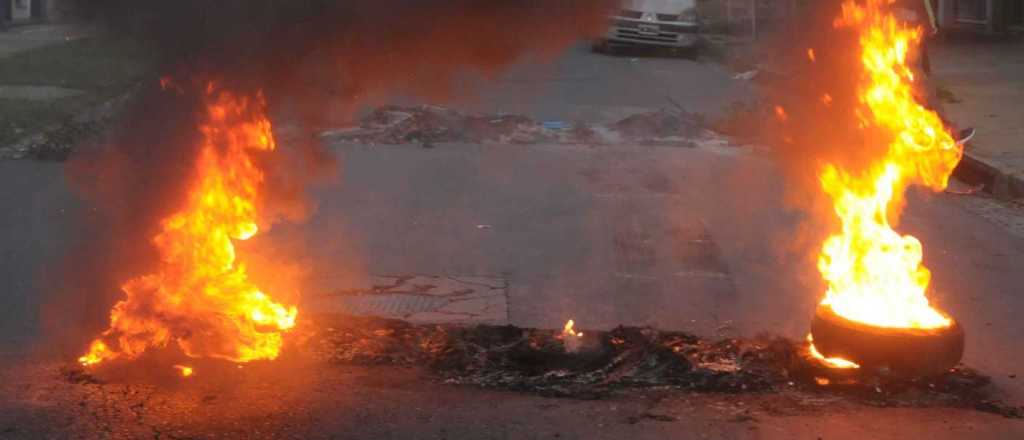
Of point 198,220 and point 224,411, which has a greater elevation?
point 198,220

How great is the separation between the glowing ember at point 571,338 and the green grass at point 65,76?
7.94 ft

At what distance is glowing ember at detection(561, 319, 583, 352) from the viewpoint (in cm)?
644

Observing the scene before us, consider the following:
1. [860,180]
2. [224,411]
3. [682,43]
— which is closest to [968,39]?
[682,43]

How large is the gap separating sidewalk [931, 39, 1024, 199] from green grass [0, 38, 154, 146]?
8.27 metres

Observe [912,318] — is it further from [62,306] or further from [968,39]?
[968,39]

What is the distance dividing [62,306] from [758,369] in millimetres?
3497

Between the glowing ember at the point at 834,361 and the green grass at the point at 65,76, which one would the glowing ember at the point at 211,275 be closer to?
the green grass at the point at 65,76

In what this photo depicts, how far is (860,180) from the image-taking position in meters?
6.19

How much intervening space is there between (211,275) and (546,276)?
2667mm

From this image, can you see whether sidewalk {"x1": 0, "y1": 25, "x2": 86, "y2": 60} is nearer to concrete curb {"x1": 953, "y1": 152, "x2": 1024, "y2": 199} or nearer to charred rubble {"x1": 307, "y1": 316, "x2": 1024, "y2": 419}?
concrete curb {"x1": 953, "y1": 152, "x2": 1024, "y2": 199}

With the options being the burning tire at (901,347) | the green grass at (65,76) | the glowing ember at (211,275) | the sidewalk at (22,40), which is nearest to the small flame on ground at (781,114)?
the burning tire at (901,347)

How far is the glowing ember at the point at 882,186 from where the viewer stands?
240 inches

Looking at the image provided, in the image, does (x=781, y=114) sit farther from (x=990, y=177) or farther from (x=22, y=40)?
(x=22, y=40)

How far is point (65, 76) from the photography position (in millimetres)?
19719
